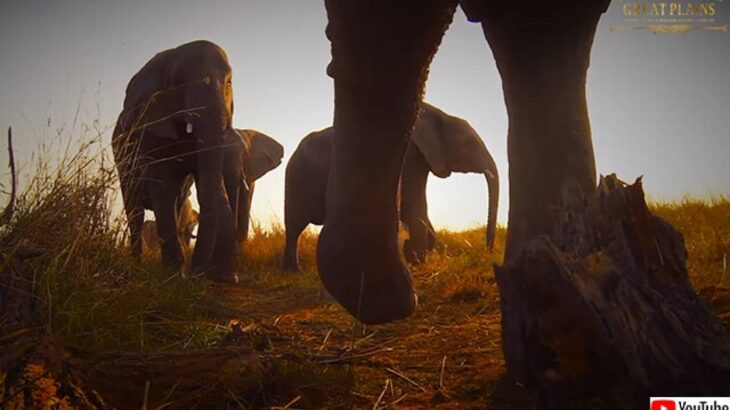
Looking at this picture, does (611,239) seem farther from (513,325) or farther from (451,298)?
(451,298)

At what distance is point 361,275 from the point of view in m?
2.21

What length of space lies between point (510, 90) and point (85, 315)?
1.44m

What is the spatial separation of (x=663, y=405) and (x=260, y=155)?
1201cm

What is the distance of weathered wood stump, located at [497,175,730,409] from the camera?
108cm

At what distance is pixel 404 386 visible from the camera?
6.03 ft

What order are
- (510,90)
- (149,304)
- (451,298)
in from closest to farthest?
1. (510,90)
2. (149,304)
3. (451,298)

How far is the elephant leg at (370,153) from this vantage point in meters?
2.20

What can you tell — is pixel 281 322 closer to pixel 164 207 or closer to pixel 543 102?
pixel 543 102

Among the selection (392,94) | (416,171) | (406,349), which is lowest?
(406,349)

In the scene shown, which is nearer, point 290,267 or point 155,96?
point 155,96

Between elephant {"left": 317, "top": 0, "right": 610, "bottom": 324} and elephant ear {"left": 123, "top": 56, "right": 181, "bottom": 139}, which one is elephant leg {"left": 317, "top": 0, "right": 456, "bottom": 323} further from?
elephant ear {"left": 123, "top": 56, "right": 181, "bottom": 139}

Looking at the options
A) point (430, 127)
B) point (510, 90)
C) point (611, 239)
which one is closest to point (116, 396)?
point (611, 239)

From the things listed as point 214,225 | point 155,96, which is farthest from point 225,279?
point 155,96

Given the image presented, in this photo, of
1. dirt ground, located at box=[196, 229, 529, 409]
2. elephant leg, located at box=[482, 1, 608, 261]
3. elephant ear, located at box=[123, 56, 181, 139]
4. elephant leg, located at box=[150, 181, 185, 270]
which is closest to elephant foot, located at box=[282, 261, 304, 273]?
elephant leg, located at box=[150, 181, 185, 270]
